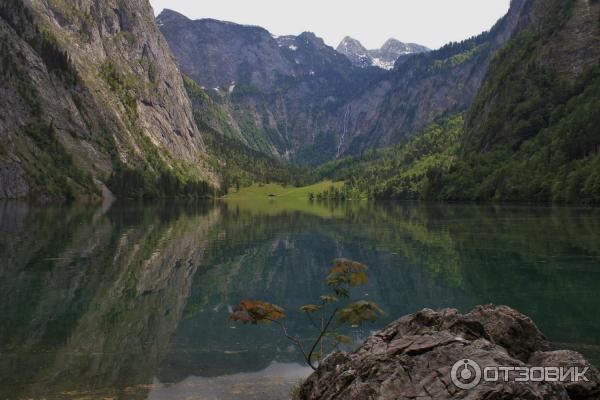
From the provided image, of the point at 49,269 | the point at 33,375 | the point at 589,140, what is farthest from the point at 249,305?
the point at 589,140

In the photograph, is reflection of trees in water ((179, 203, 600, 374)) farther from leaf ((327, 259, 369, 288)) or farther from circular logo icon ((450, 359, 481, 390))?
circular logo icon ((450, 359, 481, 390))

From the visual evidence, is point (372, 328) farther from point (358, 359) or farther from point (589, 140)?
point (589, 140)

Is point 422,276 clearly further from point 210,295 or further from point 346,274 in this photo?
point 346,274

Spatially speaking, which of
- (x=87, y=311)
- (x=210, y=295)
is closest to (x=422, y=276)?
(x=210, y=295)

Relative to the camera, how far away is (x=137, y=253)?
4906 centimetres

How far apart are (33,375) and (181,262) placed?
90.3 ft

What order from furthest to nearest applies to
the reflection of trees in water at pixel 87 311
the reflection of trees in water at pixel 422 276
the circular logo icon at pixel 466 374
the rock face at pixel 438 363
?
the reflection of trees in water at pixel 422 276 < the reflection of trees in water at pixel 87 311 < the rock face at pixel 438 363 < the circular logo icon at pixel 466 374

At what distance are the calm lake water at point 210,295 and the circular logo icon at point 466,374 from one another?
7366mm

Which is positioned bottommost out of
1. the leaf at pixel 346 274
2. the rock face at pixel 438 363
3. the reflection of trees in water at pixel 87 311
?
the reflection of trees in water at pixel 87 311

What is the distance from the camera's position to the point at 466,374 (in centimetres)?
998

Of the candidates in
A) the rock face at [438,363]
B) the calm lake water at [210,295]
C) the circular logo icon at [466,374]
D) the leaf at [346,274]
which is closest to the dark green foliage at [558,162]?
the calm lake water at [210,295]

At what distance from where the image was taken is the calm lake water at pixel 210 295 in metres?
17.8

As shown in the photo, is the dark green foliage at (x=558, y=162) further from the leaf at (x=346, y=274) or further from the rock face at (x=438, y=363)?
the leaf at (x=346, y=274)

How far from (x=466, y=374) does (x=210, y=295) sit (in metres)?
24.0
